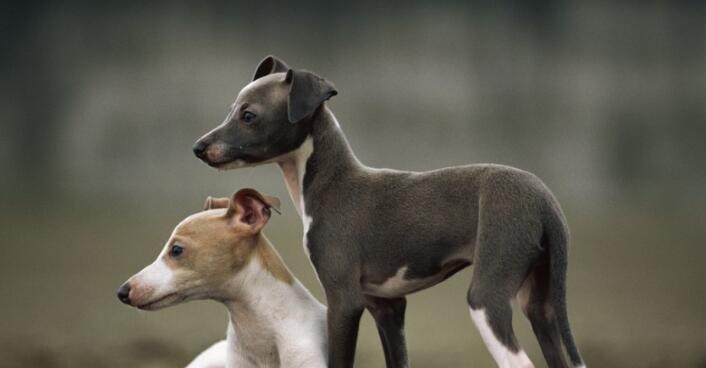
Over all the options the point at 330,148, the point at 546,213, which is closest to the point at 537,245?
the point at 546,213

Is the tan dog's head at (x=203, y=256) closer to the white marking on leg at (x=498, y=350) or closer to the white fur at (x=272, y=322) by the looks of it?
the white fur at (x=272, y=322)

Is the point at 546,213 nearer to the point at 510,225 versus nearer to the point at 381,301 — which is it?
the point at 510,225

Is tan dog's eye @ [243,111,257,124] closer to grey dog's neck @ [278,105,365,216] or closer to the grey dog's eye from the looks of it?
the grey dog's eye

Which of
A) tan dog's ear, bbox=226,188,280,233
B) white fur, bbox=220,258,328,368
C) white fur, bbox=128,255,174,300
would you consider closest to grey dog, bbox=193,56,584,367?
tan dog's ear, bbox=226,188,280,233

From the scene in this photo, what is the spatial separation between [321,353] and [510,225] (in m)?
0.76

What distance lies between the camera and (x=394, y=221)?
9.38ft

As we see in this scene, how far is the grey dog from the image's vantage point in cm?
269

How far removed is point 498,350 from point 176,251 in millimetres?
1001

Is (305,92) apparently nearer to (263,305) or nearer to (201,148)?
(201,148)

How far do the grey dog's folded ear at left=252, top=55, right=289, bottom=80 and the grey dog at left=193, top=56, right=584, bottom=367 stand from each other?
9.3 inches

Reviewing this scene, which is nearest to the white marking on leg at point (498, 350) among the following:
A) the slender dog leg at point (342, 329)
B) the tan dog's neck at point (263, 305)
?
the slender dog leg at point (342, 329)

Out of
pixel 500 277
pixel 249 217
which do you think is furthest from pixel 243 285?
pixel 500 277

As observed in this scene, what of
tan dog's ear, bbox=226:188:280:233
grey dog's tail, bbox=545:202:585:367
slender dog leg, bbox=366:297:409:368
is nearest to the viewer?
grey dog's tail, bbox=545:202:585:367

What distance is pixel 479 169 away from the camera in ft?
9.32
